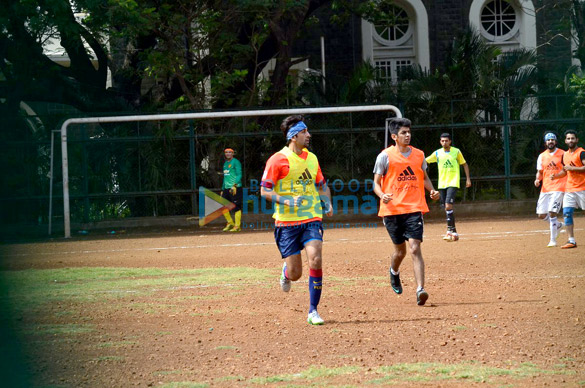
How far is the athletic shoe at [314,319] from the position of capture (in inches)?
304

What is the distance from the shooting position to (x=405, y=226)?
8922 mm

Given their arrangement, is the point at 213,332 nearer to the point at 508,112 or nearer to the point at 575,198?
the point at 575,198

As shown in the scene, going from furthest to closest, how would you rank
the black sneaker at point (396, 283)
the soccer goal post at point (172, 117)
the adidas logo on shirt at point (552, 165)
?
1. the soccer goal post at point (172, 117)
2. the adidas logo on shirt at point (552, 165)
3. the black sneaker at point (396, 283)

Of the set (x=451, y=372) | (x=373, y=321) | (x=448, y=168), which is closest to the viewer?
(x=451, y=372)

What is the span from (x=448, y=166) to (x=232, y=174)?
552 centimetres

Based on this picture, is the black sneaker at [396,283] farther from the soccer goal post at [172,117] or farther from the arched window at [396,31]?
the arched window at [396,31]

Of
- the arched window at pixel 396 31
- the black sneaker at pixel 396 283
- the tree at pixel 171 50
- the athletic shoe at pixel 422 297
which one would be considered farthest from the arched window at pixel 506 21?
the athletic shoe at pixel 422 297

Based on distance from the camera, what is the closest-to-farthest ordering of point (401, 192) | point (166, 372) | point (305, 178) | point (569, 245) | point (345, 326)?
point (166, 372)
point (345, 326)
point (305, 178)
point (401, 192)
point (569, 245)

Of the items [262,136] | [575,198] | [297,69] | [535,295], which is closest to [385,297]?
[535,295]

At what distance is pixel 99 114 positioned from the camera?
21.0 m

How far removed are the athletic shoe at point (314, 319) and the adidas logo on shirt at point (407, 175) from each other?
200 centimetres

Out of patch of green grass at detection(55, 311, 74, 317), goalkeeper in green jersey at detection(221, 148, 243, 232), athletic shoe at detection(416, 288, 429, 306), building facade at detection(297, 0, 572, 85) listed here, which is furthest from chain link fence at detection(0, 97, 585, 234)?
Answer: athletic shoe at detection(416, 288, 429, 306)

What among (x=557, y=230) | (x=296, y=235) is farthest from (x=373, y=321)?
(x=557, y=230)

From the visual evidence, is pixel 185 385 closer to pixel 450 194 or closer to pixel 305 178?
pixel 305 178
